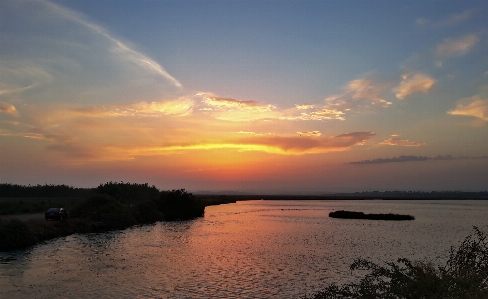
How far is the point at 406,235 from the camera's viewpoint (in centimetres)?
6353

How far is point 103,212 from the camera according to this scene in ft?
247

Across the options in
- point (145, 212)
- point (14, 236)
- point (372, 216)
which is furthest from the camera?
point (372, 216)

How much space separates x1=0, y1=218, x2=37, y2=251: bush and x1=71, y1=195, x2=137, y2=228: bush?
1009 inches

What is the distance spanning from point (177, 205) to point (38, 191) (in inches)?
3878

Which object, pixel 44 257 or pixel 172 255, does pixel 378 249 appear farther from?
pixel 44 257

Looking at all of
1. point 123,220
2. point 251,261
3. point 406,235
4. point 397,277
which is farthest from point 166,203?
point 397,277

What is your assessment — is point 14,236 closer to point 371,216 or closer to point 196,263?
point 196,263

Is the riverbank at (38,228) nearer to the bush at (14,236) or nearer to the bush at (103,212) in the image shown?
the bush at (14,236)

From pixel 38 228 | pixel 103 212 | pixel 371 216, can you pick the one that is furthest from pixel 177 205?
pixel 38 228

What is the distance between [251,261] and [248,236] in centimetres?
2219

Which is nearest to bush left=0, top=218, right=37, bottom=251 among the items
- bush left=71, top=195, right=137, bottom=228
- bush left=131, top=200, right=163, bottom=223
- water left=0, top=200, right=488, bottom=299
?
water left=0, top=200, right=488, bottom=299

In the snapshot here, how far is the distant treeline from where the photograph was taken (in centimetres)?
16450

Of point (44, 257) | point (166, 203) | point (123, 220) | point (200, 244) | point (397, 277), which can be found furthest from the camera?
point (166, 203)

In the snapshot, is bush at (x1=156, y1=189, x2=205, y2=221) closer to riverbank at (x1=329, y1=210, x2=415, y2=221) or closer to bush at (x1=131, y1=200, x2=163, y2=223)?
bush at (x1=131, y1=200, x2=163, y2=223)
